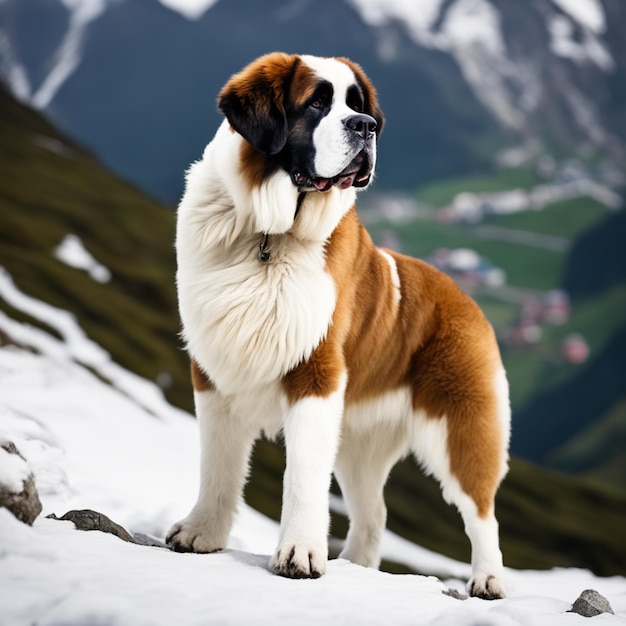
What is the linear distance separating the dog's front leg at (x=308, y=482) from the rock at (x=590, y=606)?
176 centimetres

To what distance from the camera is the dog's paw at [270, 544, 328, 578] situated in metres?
5.33

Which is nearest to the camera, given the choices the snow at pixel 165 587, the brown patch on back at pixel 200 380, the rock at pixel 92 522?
the snow at pixel 165 587

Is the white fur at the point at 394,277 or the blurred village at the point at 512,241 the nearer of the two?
the white fur at the point at 394,277

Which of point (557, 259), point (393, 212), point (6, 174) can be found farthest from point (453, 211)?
point (6, 174)

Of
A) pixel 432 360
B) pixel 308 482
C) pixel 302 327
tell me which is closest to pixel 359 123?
pixel 302 327

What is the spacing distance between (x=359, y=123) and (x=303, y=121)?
41 cm

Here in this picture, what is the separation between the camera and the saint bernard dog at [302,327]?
5594mm

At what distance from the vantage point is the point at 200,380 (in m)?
6.15

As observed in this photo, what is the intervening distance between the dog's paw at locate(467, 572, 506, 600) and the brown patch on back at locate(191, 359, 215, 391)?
8.02 ft

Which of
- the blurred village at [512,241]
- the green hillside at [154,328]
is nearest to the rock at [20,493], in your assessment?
the green hillside at [154,328]

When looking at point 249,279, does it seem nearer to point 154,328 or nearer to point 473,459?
point 473,459

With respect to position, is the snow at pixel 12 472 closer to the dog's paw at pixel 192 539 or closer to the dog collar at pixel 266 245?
the dog's paw at pixel 192 539

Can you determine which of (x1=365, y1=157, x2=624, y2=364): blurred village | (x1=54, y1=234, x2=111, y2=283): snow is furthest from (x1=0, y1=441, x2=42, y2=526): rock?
(x1=365, y1=157, x2=624, y2=364): blurred village

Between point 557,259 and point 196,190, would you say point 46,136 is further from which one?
point 557,259
